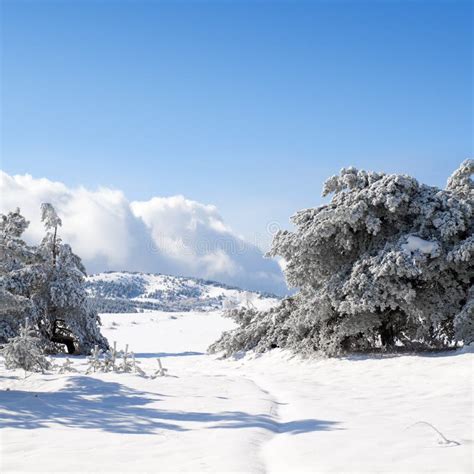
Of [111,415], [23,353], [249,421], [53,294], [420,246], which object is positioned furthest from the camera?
[53,294]

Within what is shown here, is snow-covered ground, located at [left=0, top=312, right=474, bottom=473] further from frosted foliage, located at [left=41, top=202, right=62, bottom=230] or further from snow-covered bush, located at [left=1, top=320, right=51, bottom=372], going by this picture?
frosted foliage, located at [left=41, top=202, right=62, bottom=230]

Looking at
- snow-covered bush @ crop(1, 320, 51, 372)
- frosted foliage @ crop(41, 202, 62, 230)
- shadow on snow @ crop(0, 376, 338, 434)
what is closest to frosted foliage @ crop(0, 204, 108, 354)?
frosted foliage @ crop(41, 202, 62, 230)

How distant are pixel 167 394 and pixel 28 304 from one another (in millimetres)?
3932

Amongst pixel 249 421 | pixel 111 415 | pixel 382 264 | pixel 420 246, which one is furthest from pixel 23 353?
pixel 420 246

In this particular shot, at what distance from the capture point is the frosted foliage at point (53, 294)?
73.9ft

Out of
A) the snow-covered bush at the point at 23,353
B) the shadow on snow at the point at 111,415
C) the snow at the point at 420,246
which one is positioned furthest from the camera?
the snow at the point at 420,246

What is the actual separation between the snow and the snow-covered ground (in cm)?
302

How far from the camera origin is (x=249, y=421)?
25.6ft

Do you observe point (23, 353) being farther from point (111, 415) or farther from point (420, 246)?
point (420, 246)

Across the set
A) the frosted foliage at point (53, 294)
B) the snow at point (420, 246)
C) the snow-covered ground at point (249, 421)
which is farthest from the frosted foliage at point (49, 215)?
the snow at point (420, 246)

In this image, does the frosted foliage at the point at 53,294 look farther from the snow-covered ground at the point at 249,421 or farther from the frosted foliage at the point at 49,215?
the snow-covered ground at the point at 249,421

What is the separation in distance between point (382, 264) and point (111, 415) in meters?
9.13

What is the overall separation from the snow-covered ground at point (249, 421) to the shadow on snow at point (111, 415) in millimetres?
20

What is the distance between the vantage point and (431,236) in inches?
609
